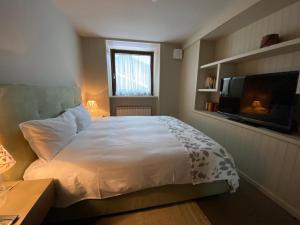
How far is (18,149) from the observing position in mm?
1173

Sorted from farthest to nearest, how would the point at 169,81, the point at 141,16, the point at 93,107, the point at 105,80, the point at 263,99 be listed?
the point at 169,81, the point at 105,80, the point at 93,107, the point at 141,16, the point at 263,99

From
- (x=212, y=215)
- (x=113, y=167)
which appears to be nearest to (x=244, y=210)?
(x=212, y=215)

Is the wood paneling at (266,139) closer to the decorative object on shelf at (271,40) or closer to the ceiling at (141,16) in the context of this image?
the decorative object on shelf at (271,40)

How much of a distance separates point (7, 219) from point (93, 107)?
2.73 meters

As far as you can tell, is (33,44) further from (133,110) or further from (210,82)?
(210,82)

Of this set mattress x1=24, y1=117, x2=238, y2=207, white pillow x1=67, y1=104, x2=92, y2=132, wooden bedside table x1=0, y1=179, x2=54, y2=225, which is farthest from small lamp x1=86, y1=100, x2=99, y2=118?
wooden bedside table x1=0, y1=179, x2=54, y2=225

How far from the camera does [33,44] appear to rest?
1561mm

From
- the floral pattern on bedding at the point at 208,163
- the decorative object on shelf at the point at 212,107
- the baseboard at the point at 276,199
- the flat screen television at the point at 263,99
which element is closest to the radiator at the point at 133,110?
the decorative object on shelf at the point at 212,107

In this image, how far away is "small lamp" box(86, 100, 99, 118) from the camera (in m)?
3.31

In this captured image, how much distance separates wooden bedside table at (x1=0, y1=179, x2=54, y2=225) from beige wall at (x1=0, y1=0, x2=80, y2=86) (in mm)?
866

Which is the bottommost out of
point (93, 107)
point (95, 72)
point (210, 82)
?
point (93, 107)

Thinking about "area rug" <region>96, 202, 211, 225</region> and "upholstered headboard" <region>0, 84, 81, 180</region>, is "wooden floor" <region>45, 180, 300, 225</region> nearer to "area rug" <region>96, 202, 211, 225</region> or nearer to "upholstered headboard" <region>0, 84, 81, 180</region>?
"area rug" <region>96, 202, 211, 225</region>

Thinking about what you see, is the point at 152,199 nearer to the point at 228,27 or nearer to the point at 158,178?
the point at 158,178

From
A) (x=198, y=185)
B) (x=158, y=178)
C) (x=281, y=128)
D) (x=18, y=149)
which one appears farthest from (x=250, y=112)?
(x=18, y=149)
